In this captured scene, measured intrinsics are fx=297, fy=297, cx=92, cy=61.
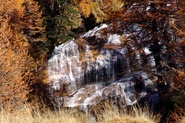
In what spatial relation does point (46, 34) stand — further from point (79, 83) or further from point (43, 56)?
point (79, 83)

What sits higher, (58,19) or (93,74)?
(58,19)

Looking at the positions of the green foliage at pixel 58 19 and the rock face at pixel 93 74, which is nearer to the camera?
the rock face at pixel 93 74

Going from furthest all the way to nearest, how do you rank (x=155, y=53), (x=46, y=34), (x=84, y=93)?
(x=46, y=34) < (x=84, y=93) < (x=155, y=53)

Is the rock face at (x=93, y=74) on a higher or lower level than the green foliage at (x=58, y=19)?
lower

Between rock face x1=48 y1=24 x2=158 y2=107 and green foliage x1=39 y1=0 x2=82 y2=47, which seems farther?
green foliage x1=39 y1=0 x2=82 y2=47

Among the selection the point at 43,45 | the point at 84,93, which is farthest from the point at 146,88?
the point at 43,45

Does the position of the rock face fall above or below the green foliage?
below

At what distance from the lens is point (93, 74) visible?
69.7 feet

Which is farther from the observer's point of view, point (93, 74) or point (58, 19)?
point (58, 19)

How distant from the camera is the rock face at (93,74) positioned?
17891 millimetres

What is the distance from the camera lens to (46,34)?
25172 mm

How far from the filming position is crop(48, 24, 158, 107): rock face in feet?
58.7

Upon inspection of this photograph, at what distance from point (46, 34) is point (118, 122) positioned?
1991 cm

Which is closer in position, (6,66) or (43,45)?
(6,66)
